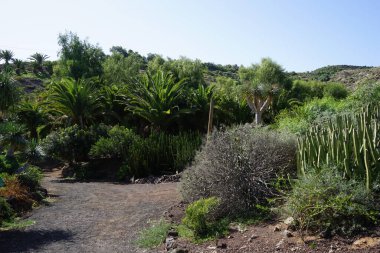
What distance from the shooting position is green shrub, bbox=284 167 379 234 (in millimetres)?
4997

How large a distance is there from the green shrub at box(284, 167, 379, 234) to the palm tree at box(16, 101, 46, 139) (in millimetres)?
18755

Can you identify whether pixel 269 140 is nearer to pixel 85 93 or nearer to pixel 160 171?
pixel 160 171

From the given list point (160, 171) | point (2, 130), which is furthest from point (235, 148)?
point (160, 171)

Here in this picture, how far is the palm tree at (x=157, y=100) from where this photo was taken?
17266mm

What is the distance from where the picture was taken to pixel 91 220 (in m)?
8.01

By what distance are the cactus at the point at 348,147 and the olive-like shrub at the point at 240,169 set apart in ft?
1.88

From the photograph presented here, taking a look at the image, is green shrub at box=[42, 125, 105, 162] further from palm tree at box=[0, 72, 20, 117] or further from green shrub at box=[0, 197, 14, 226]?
green shrub at box=[0, 197, 14, 226]

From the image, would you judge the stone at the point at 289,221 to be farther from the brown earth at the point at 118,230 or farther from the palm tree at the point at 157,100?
the palm tree at the point at 157,100

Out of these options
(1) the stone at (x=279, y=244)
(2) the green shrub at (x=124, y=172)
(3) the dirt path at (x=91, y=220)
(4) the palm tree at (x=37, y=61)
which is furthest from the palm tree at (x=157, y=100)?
(4) the palm tree at (x=37, y=61)

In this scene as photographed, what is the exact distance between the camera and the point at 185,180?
7906 millimetres

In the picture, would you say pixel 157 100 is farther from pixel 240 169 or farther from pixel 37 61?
pixel 37 61

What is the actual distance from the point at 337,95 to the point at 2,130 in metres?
26.2

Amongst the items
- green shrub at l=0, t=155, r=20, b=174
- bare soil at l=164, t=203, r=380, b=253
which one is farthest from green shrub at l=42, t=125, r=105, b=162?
bare soil at l=164, t=203, r=380, b=253

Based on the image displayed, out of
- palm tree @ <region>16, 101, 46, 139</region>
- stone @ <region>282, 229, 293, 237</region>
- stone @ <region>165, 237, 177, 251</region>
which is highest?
palm tree @ <region>16, 101, 46, 139</region>
